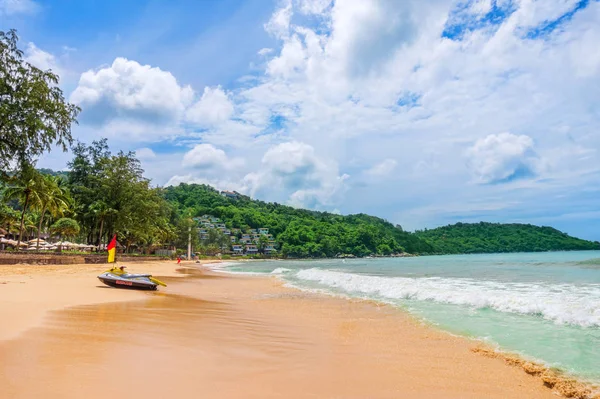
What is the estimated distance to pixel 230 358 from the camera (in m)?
5.71

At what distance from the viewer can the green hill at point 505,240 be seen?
142875 millimetres

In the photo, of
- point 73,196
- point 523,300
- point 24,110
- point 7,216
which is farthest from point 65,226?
point 523,300

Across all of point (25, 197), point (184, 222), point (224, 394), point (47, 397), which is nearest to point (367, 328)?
point (224, 394)

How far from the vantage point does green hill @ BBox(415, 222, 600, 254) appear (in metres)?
143

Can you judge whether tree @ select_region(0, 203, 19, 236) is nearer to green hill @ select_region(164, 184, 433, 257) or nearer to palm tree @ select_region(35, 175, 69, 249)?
palm tree @ select_region(35, 175, 69, 249)

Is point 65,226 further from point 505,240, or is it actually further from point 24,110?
point 505,240

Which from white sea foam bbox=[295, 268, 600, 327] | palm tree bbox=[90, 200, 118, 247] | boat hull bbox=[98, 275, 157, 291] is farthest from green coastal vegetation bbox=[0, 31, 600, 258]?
white sea foam bbox=[295, 268, 600, 327]

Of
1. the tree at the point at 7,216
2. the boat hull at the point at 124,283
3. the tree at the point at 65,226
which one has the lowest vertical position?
the boat hull at the point at 124,283

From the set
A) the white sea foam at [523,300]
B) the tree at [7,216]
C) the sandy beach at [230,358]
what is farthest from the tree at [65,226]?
the sandy beach at [230,358]

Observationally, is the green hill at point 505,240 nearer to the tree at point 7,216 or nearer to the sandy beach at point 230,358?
the tree at point 7,216

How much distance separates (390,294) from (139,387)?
1381cm

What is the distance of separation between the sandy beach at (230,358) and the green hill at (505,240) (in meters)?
159

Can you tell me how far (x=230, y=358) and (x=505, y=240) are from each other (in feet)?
552

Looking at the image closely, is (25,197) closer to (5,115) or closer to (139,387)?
(5,115)
